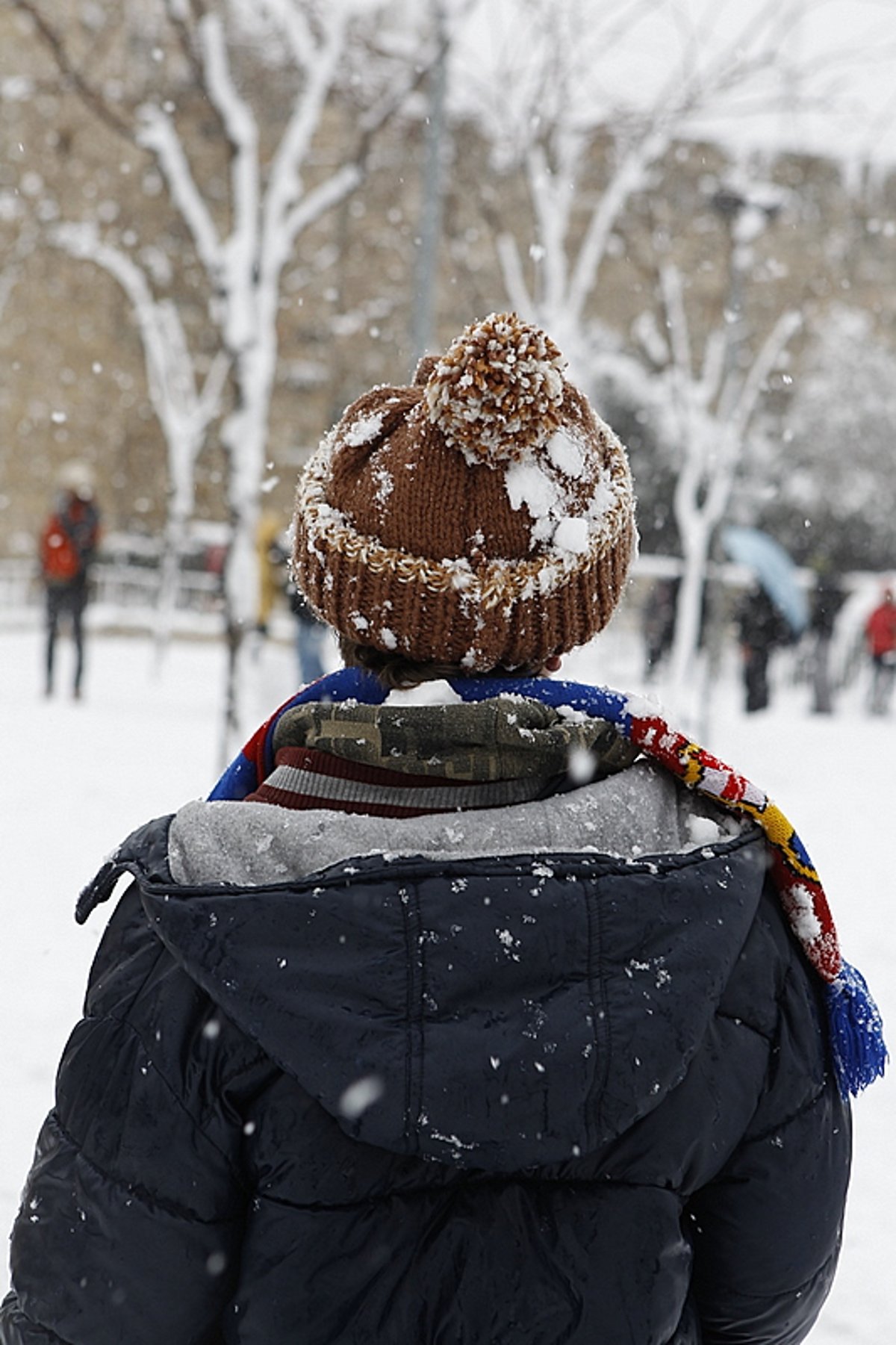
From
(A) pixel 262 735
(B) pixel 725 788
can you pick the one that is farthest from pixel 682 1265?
(A) pixel 262 735

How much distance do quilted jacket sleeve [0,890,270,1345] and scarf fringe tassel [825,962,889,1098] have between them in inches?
21.9

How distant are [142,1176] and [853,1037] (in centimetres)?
66

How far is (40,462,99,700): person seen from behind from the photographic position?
408 inches

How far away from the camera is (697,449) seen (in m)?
12.7

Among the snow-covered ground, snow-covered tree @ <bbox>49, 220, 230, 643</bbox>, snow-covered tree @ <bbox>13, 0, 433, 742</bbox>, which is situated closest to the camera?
the snow-covered ground

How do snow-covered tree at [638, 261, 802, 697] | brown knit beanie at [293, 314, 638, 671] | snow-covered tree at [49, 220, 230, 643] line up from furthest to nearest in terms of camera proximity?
snow-covered tree at [49, 220, 230, 643] < snow-covered tree at [638, 261, 802, 697] < brown knit beanie at [293, 314, 638, 671]

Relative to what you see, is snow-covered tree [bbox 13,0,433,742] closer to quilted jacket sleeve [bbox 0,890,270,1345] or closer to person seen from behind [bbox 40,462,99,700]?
person seen from behind [bbox 40,462,99,700]

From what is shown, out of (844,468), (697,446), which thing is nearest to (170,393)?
(697,446)

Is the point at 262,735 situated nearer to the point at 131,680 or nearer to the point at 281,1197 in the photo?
the point at 281,1197

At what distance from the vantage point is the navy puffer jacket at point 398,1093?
3.40 feet

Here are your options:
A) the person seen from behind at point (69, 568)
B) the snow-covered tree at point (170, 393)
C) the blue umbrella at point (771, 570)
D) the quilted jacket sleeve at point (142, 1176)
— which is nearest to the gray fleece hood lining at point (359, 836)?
the quilted jacket sleeve at point (142, 1176)

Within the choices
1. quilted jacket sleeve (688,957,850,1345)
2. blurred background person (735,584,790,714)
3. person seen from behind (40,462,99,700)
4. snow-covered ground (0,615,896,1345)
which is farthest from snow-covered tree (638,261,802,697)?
quilted jacket sleeve (688,957,850,1345)

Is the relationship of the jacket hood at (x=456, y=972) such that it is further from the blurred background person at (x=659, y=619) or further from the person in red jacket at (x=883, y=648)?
the person in red jacket at (x=883, y=648)

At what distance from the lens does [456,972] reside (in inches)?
40.6
